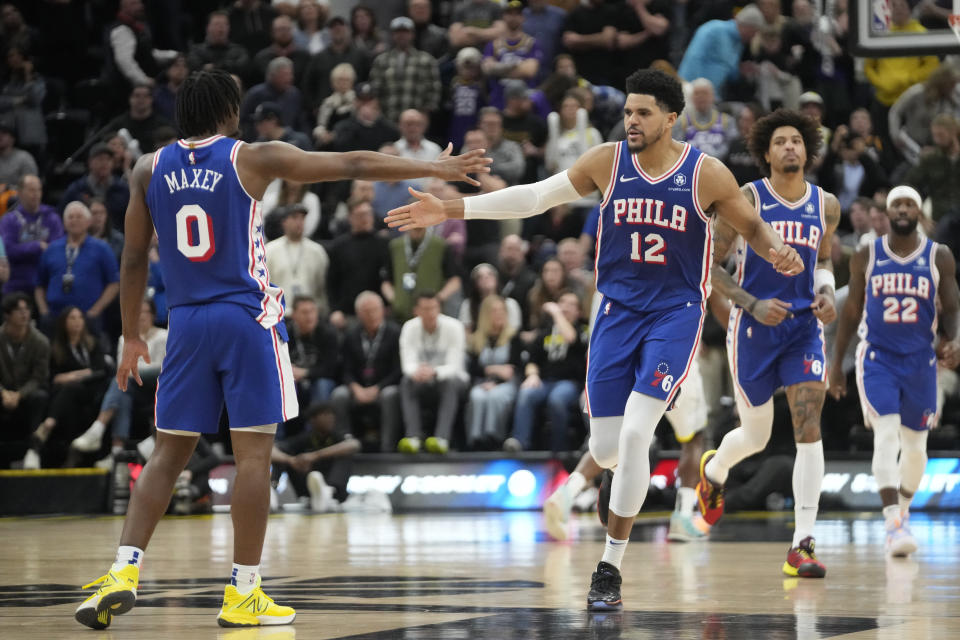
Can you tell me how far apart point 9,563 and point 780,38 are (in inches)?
438

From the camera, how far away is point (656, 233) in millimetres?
7152

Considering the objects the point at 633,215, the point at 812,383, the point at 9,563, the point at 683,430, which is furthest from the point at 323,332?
the point at 633,215

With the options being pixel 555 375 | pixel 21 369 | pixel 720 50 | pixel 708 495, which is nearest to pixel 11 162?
pixel 21 369

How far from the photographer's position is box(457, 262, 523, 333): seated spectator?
1505 cm

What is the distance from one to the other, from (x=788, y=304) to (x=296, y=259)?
25.1 ft

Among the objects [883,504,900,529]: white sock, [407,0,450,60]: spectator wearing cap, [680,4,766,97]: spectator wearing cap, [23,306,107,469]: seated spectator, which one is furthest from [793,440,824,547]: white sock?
[407,0,450,60]: spectator wearing cap

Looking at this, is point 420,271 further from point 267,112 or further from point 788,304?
point 788,304

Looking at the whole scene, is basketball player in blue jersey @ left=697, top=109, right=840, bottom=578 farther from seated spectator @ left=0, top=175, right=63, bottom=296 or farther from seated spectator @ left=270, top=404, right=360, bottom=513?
seated spectator @ left=0, top=175, right=63, bottom=296

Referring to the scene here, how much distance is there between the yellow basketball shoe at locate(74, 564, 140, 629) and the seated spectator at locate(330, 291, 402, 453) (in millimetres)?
8819

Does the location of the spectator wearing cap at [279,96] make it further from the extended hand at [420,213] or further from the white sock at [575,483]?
the extended hand at [420,213]

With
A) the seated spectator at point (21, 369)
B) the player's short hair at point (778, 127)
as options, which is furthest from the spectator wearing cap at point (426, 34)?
the player's short hair at point (778, 127)

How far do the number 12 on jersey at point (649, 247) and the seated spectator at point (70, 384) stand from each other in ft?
29.4

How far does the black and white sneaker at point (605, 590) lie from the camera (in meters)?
6.47

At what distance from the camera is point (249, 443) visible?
607 centimetres
